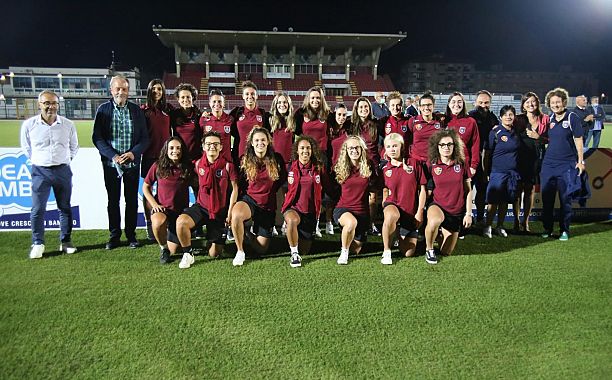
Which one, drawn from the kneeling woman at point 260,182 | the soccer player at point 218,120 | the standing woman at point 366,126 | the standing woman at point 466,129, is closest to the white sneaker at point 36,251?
the kneeling woman at point 260,182

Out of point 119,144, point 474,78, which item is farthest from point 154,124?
point 474,78

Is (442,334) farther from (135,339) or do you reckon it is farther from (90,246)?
(90,246)

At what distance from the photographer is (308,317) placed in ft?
9.98

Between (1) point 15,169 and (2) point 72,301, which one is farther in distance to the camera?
(1) point 15,169

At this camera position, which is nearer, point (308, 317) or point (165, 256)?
point (308, 317)

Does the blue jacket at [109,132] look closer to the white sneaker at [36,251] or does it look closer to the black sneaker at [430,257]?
the white sneaker at [36,251]

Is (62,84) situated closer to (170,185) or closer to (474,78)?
(170,185)

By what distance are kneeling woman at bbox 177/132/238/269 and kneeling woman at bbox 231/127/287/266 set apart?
6.5 inches

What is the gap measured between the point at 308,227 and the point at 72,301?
2.21 meters

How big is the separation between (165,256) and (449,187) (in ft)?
9.64

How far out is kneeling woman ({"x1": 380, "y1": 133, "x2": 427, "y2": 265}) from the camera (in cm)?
446

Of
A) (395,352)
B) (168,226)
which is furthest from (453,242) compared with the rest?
(168,226)

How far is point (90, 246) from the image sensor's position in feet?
15.8

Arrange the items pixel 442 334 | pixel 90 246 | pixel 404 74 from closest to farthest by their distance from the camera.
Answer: pixel 442 334 → pixel 90 246 → pixel 404 74
